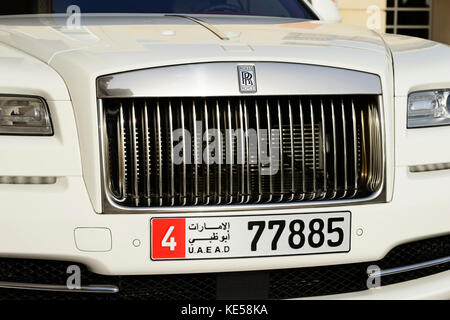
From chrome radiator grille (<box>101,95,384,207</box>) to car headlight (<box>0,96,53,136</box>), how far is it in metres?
0.20

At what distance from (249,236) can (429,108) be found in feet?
2.67

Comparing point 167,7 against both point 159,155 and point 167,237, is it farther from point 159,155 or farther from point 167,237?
point 167,237

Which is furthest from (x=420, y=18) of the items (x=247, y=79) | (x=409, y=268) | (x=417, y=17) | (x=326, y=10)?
(x=247, y=79)

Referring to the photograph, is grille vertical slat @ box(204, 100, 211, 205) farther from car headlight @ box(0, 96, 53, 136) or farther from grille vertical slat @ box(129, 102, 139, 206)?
car headlight @ box(0, 96, 53, 136)


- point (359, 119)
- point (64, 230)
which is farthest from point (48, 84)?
point (359, 119)

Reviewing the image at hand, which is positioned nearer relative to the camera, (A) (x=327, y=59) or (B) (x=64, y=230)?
(B) (x=64, y=230)

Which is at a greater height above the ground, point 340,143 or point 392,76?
point 392,76

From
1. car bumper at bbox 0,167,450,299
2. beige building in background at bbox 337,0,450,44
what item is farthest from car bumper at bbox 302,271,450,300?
beige building in background at bbox 337,0,450,44

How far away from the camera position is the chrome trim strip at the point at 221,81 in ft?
8.54

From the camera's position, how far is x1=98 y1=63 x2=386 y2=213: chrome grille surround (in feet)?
8.65

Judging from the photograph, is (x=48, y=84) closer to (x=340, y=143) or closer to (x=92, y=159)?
(x=92, y=159)

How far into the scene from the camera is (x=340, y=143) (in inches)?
Result: 110

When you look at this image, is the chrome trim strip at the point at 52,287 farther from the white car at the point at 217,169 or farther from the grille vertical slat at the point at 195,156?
the grille vertical slat at the point at 195,156
